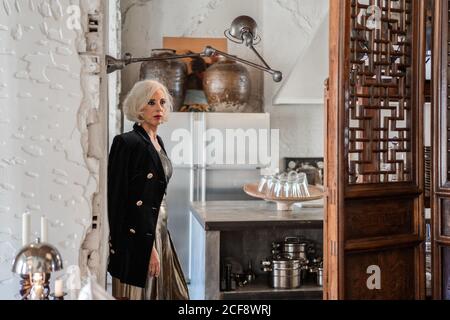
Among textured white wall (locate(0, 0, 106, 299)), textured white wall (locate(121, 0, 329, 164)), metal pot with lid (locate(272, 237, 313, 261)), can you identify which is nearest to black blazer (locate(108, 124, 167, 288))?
textured white wall (locate(0, 0, 106, 299))

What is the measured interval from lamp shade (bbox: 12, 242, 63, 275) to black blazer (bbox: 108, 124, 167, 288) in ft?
4.32

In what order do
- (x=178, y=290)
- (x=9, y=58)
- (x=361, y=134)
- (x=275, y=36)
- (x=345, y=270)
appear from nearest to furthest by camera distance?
(x=9, y=58) < (x=345, y=270) < (x=361, y=134) < (x=178, y=290) < (x=275, y=36)

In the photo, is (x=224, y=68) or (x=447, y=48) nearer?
(x=447, y=48)

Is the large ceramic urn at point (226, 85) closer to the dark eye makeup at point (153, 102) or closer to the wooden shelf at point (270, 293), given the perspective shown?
the wooden shelf at point (270, 293)

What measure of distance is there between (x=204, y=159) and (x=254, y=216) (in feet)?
5.95

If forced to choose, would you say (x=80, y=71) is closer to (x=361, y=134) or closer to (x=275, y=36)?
(x=361, y=134)

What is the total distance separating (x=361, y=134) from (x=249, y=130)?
130 inches

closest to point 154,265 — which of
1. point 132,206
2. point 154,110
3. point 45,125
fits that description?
point 132,206

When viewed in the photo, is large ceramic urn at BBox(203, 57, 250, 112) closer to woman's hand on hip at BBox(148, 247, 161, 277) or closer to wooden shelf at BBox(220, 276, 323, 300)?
wooden shelf at BBox(220, 276, 323, 300)

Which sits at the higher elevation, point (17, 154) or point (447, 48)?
point (447, 48)

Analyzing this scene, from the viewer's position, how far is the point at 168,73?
608 centimetres

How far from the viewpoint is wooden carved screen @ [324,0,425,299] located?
2490 mm

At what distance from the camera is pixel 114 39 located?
5.90 m

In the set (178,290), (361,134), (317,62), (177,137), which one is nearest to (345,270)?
(361,134)
